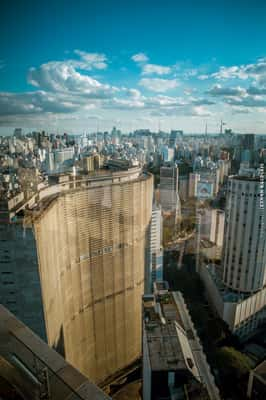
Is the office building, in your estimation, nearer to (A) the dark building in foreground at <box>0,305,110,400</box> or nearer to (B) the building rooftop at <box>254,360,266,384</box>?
(B) the building rooftop at <box>254,360,266,384</box>

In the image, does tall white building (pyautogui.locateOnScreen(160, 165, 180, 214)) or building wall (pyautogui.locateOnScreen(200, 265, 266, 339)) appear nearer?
building wall (pyautogui.locateOnScreen(200, 265, 266, 339))

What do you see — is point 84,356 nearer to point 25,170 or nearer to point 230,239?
point 25,170

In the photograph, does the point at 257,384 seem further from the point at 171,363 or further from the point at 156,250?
the point at 156,250

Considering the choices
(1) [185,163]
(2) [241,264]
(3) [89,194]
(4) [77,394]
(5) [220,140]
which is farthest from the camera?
(1) [185,163]

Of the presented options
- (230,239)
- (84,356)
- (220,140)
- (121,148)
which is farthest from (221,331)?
(121,148)

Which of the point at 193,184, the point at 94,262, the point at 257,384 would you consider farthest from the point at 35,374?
the point at 193,184

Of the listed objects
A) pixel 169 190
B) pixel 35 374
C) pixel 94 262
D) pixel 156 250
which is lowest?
pixel 156 250

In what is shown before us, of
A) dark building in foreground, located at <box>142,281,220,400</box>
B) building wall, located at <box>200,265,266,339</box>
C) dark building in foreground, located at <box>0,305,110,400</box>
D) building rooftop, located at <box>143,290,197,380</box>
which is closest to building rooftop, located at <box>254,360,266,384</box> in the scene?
dark building in foreground, located at <box>142,281,220,400</box>
